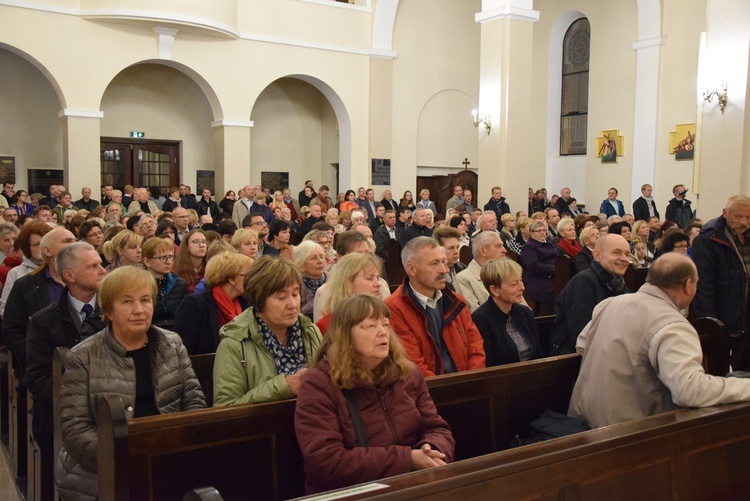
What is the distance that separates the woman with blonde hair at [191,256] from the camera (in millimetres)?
5355

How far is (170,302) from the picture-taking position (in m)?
4.80

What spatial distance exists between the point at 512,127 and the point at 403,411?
11.2m

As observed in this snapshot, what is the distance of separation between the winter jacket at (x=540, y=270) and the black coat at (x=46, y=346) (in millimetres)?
4976

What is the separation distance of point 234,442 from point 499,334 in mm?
1840

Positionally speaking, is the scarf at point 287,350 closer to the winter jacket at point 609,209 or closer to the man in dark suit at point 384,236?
the man in dark suit at point 384,236

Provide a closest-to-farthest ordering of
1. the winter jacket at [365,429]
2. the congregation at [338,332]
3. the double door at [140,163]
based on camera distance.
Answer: the winter jacket at [365,429]
the congregation at [338,332]
the double door at [140,163]

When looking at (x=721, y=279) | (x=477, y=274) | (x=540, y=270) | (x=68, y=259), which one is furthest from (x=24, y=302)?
(x=540, y=270)

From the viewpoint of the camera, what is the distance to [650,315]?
298cm

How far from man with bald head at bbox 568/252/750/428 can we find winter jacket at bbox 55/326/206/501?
1764 millimetres

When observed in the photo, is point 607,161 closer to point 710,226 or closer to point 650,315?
point 710,226

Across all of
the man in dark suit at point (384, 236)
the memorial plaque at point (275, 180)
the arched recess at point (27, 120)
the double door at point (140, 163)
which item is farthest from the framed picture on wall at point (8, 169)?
the man in dark suit at point (384, 236)

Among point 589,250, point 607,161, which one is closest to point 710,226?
point 589,250

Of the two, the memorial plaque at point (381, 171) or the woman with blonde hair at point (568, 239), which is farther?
the memorial plaque at point (381, 171)

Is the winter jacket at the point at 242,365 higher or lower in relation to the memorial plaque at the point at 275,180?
lower
